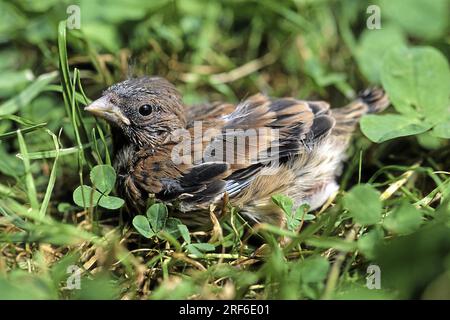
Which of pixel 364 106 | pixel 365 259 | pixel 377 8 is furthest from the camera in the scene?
pixel 377 8

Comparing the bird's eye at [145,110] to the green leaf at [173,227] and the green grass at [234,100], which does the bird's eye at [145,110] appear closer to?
the green grass at [234,100]

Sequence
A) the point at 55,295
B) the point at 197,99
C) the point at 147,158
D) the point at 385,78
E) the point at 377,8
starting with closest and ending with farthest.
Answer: the point at 55,295, the point at 147,158, the point at 385,78, the point at 197,99, the point at 377,8

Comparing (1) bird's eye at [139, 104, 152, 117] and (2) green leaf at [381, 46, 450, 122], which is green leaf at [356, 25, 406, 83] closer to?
(2) green leaf at [381, 46, 450, 122]

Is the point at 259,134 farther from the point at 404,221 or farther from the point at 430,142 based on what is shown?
the point at 430,142

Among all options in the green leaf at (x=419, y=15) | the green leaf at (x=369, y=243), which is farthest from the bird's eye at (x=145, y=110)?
the green leaf at (x=419, y=15)

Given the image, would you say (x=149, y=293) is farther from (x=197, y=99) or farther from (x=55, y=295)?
(x=197, y=99)

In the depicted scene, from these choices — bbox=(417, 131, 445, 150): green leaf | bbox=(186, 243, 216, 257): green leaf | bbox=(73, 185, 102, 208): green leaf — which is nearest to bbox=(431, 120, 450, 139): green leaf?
bbox=(417, 131, 445, 150): green leaf
